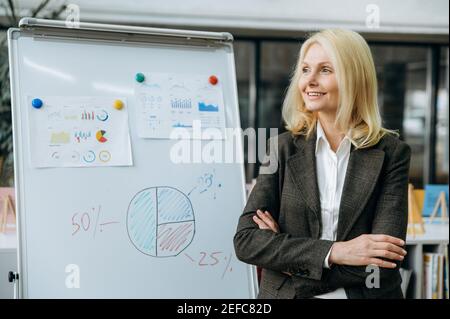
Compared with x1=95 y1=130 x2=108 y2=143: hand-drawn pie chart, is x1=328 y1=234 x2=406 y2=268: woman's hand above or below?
below

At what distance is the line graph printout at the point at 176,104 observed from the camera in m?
1.87

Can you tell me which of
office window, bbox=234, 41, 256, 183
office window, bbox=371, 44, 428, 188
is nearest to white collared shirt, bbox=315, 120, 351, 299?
office window, bbox=234, 41, 256, 183

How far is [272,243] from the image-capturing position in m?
1.43

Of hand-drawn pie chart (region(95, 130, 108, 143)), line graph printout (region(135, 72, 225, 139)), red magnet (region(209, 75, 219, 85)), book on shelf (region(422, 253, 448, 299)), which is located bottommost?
book on shelf (region(422, 253, 448, 299))

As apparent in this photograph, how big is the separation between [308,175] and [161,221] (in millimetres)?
581

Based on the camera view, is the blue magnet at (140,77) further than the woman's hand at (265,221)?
Yes

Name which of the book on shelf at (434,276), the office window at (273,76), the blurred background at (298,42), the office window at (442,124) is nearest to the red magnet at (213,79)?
the blurred background at (298,42)

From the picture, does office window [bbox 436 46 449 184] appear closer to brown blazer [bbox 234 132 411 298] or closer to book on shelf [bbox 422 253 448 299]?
book on shelf [bbox 422 253 448 299]

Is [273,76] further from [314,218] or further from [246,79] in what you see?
[314,218]

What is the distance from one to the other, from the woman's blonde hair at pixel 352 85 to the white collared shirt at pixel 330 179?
4 centimetres

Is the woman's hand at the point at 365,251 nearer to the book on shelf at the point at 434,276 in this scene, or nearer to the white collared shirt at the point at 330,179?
the white collared shirt at the point at 330,179

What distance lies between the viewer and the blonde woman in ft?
4.58

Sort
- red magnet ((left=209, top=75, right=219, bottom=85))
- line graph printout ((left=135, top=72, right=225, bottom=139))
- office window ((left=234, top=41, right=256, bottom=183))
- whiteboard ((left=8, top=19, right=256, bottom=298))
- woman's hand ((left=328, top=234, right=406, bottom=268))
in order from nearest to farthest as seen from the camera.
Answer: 1. woman's hand ((left=328, top=234, right=406, bottom=268))
2. whiteboard ((left=8, top=19, right=256, bottom=298))
3. line graph printout ((left=135, top=72, right=225, bottom=139))
4. red magnet ((left=209, top=75, right=219, bottom=85))
5. office window ((left=234, top=41, right=256, bottom=183))

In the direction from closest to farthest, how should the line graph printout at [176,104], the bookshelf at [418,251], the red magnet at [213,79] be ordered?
the line graph printout at [176,104], the red magnet at [213,79], the bookshelf at [418,251]
